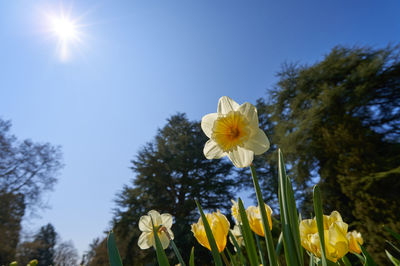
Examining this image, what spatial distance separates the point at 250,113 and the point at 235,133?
0.08m

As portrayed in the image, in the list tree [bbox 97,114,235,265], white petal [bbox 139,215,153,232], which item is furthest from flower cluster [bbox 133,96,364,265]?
tree [bbox 97,114,235,265]

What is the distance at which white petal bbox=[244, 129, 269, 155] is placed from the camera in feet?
1.91

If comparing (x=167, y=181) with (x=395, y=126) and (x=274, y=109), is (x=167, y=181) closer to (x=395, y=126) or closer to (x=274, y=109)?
(x=274, y=109)

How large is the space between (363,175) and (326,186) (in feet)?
6.18

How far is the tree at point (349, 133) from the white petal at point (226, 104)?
4399mm

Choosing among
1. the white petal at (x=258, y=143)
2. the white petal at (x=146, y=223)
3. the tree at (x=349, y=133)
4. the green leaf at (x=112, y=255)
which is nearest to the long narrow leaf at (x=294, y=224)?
the white petal at (x=258, y=143)

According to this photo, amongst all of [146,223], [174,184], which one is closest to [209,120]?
[146,223]

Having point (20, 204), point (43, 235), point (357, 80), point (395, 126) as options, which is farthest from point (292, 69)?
point (43, 235)

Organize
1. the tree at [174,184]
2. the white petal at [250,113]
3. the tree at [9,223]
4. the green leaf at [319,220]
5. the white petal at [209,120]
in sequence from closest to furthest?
the green leaf at [319,220] < the white petal at [250,113] < the white petal at [209,120] < the tree at [9,223] < the tree at [174,184]

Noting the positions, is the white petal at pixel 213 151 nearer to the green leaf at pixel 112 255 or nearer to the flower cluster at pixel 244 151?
the flower cluster at pixel 244 151

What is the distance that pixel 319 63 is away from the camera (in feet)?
27.5

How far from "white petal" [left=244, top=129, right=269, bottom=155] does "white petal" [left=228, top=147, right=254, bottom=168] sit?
20mm

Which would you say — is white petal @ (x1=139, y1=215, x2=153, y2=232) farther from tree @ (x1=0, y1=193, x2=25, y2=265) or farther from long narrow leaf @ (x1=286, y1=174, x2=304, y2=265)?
tree @ (x1=0, y1=193, x2=25, y2=265)

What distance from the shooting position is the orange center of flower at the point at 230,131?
625 mm
